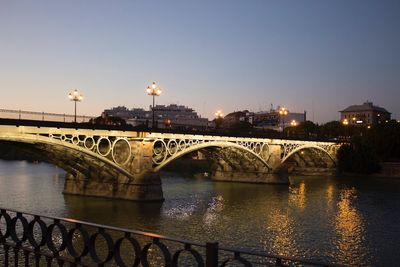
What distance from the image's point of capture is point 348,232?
28.3m

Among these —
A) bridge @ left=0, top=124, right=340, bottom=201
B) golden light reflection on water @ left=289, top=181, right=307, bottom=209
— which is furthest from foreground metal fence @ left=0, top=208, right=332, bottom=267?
golden light reflection on water @ left=289, top=181, right=307, bottom=209

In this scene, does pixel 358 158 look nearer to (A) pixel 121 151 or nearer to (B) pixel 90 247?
(A) pixel 121 151

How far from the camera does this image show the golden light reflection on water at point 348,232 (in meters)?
22.8

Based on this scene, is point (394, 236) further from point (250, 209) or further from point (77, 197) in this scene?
point (77, 197)

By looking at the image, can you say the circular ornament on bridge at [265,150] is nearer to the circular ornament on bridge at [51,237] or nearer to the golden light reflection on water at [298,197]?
the golden light reflection on water at [298,197]

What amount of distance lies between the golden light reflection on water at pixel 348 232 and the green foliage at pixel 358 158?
1570 inches

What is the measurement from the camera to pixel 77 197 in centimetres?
4122

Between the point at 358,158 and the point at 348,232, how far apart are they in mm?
56682

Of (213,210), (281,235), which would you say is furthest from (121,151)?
(281,235)

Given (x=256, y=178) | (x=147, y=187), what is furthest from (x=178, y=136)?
(x=256, y=178)

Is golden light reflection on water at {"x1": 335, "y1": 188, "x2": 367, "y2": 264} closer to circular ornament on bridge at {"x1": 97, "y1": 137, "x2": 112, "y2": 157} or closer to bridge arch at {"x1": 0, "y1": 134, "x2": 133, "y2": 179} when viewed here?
bridge arch at {"x1": 0, "y1": 134, "x2": 133, "y2": 179}

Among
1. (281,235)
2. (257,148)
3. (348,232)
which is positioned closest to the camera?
(281,235)

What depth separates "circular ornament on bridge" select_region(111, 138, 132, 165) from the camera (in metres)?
39.6

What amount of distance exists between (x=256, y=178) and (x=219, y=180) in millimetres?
5276
